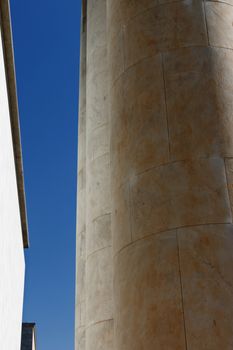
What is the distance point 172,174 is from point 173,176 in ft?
0.27

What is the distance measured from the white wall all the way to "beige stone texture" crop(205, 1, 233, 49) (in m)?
13.2

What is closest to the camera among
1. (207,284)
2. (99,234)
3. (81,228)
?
(207,284)

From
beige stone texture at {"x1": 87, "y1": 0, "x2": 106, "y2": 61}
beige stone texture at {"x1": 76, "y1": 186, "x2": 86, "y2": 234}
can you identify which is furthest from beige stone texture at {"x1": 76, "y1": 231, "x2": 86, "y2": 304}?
beige stone texture at {"x1": 87, "y1": 0, "x2": 106, "y2": 61}

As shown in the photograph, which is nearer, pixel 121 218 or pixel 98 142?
pixel 121 218

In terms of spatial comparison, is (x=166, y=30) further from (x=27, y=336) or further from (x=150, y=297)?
(x=27, y=336)

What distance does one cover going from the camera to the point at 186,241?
14477mm

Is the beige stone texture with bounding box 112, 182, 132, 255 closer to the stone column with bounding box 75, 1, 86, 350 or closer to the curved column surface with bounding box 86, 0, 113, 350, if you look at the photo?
the curved column surface with bounding box 86, 0, 113, 350

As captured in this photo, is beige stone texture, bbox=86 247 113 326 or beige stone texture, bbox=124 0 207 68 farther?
beige stone texture, bbox=86 247 113 326

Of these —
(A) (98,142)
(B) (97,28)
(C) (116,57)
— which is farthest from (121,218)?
(B) (97,28)

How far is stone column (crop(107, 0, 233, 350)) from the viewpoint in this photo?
13961 mm

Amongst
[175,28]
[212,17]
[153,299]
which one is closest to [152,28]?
[175,28]

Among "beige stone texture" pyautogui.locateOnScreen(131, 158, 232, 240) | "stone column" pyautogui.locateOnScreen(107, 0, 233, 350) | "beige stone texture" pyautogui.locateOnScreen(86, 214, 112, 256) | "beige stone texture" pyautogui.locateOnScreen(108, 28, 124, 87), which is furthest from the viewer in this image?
"beige stone texture" pyautogui.locateOnScreen(86, 214, 112, 256)

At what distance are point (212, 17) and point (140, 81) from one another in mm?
3073

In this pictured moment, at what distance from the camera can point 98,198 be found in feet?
94.9
